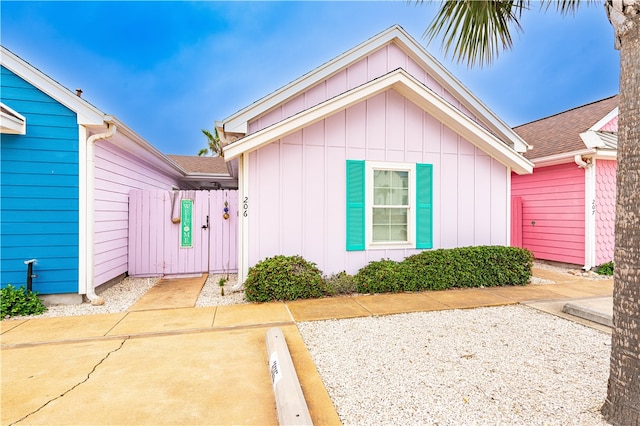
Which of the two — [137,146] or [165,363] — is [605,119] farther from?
[137,146]

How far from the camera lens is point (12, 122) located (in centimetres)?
477

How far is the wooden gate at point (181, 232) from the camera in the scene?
7.51m

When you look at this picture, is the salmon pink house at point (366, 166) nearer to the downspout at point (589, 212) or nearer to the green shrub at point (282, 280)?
the green shrub at point (282, 280)

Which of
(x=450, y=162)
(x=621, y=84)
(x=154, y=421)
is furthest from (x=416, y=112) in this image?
(x=154, y=421)

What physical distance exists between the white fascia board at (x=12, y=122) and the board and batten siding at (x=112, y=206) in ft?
3.41

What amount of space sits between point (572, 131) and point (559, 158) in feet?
6.13

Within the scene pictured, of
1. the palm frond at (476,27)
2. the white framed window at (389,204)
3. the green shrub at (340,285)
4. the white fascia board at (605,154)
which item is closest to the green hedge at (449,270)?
the green shrub at (340,285)

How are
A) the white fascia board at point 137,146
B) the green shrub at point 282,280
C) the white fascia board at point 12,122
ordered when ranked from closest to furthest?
the white fascia board at point 12,122
the green shrub at point 282,280
the white fascia board at point 137,146

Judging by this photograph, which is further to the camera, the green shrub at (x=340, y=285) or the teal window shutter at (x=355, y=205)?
the teal window shutter at (x=355, y=205)

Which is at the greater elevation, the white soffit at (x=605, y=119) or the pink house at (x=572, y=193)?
the white soffit at (x=605, y=119)

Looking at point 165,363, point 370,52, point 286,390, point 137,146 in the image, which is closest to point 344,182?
point 370,52

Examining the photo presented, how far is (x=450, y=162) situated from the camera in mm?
7102

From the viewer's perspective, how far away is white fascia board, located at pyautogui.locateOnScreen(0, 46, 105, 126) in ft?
16.2

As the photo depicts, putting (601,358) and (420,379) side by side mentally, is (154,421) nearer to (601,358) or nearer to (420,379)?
(420,379)
